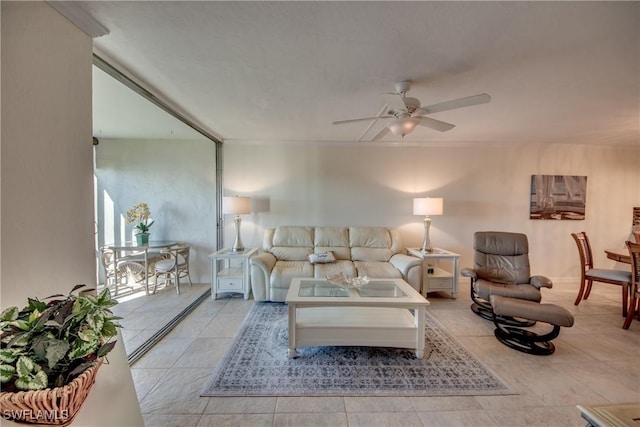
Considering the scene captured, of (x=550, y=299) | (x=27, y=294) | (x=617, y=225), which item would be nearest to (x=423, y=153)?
(x=550, y=299)

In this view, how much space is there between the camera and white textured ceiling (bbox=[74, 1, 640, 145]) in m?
1.40

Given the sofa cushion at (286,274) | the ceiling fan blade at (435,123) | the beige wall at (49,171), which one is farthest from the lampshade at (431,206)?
the beige wall at (49,171)

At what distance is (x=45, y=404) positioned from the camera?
0.80 m

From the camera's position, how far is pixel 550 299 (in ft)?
11.6

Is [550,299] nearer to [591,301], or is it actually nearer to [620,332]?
[591,301]

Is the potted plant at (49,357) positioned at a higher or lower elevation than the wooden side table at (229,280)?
higher

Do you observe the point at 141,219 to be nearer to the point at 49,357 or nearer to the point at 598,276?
the point at 49,357

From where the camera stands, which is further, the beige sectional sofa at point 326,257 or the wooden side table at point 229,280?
the wooden side table at point 229,280

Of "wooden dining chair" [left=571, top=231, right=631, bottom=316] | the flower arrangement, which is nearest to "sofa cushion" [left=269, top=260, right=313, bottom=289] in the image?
the flower arrangement

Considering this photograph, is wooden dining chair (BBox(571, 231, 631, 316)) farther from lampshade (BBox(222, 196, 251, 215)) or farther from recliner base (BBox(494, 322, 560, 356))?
lampshade (BBox(222, 196, 251, 215))

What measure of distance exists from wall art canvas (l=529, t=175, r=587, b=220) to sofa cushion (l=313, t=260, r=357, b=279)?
3392 mm

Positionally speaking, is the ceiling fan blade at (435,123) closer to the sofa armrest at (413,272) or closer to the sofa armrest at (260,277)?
the sofa armrest at (413,272)

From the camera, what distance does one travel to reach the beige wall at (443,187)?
13.8 ft

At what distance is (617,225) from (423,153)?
361 cm
